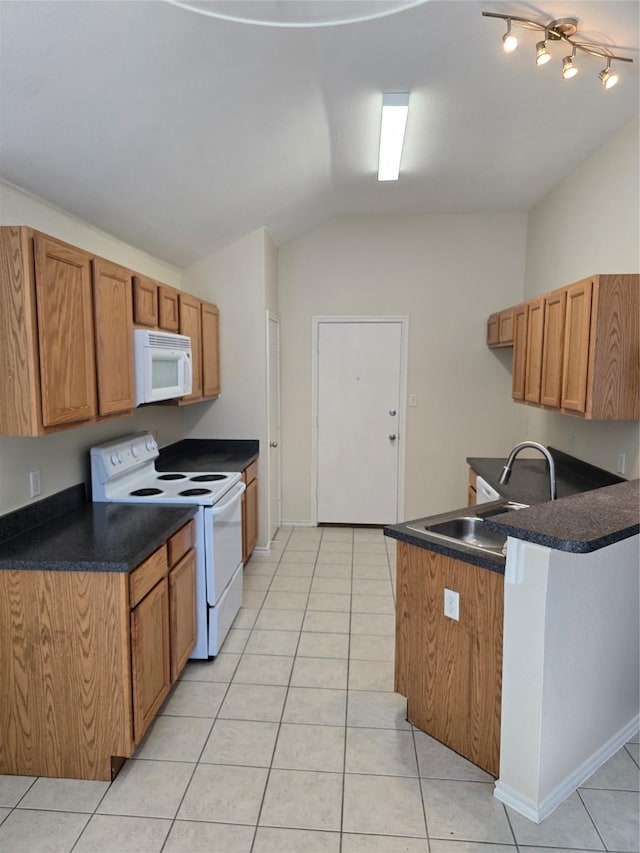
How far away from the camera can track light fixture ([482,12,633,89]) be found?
6.84 feet

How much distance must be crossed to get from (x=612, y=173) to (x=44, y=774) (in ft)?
13.1

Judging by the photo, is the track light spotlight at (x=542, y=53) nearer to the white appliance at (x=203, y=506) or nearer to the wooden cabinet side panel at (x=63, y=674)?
the white appliance at (x=203, y=506)

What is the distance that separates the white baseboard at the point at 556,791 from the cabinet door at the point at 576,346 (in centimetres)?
148

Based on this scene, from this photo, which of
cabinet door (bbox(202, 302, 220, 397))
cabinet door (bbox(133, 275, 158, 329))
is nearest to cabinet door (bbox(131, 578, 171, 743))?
cabinet door (bbox(133, 275, 158, 329))

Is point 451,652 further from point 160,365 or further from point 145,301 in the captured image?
point 145,301

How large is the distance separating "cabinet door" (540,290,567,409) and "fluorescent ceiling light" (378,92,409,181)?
1233mm

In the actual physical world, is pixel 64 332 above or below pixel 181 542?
above

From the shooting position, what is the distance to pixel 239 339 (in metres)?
4.35

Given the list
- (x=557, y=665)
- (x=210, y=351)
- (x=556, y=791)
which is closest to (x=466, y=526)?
(x=557, y=665)

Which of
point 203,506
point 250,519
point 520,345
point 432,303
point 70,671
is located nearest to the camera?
point 70,671

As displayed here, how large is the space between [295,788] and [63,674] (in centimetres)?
95

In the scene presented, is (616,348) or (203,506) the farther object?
(203,506)

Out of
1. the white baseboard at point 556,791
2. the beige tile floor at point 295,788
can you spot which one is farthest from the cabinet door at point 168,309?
the white baseboard at point 556,791

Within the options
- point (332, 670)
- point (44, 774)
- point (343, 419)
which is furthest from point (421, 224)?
point (44, 774)
